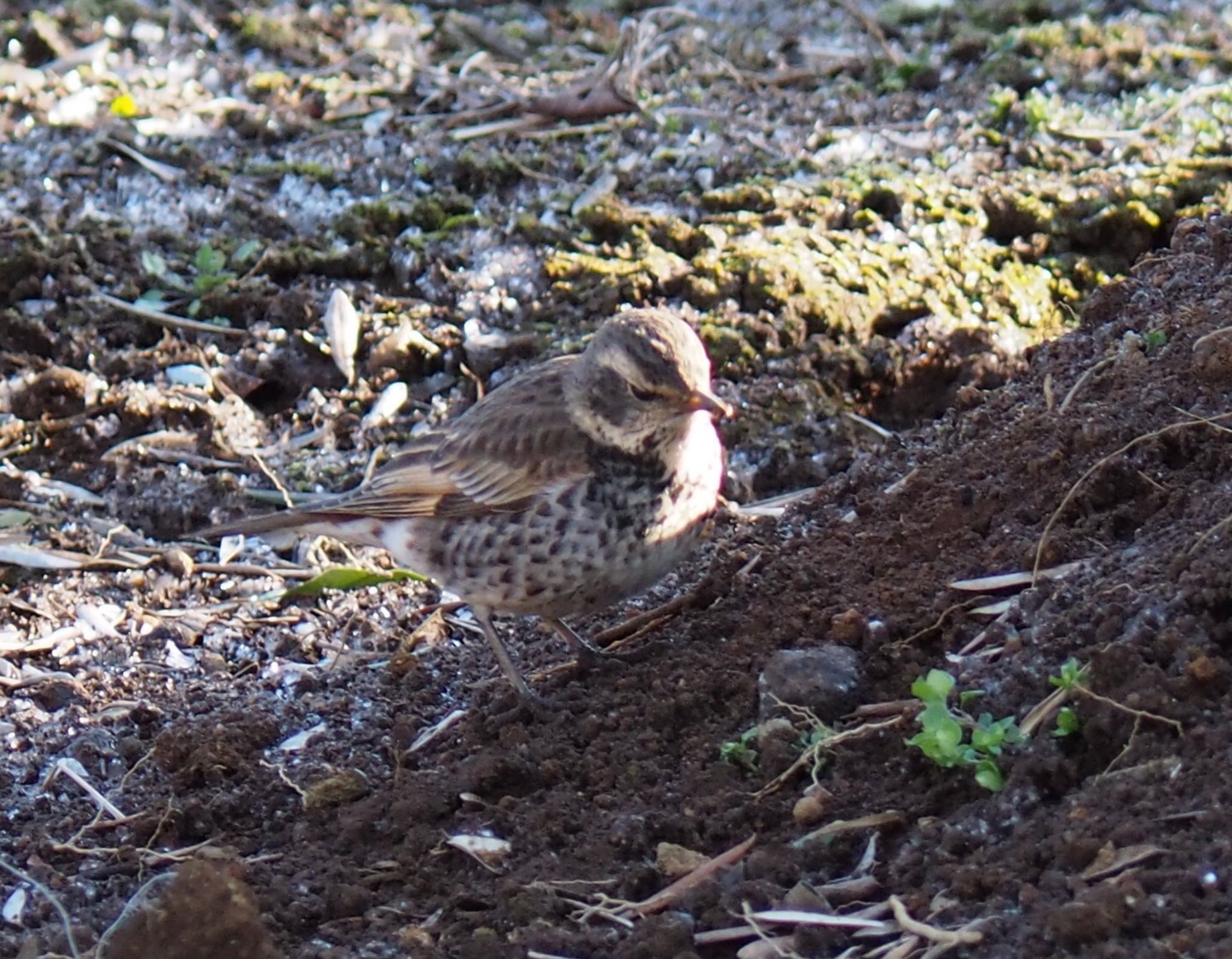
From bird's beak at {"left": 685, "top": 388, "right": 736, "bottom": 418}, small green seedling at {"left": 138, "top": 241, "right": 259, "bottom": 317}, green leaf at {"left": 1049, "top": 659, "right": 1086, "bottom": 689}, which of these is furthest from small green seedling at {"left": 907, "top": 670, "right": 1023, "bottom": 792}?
small green seedling at {"left": 138, "top": 241, "right": 259, "bottom": 317}

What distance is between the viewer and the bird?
16.0 feet

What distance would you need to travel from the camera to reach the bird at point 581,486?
4.88 m

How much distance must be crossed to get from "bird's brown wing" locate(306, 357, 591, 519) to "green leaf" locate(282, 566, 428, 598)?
1.08 feet

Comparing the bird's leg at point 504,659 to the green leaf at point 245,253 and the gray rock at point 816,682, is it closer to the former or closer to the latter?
the gray rock at point 816,682

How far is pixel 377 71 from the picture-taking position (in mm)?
8797

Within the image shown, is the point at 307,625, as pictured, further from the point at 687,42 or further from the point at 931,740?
the point at 687,42

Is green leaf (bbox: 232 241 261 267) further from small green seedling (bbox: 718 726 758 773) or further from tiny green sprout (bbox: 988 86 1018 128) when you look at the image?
small green seedling (bbox: 718 726 758 773)

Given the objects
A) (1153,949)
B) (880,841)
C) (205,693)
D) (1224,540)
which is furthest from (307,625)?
(1153,949)

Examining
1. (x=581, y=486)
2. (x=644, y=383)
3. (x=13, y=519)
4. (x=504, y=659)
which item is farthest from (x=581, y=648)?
(x=13, y=519)

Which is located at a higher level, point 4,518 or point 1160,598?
point 1160,598

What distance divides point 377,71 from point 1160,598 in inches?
243

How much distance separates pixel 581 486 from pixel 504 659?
565 mm

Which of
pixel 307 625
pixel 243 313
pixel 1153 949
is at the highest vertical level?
pixel 1153 949

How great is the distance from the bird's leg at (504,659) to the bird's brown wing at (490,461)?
1.04 feet
